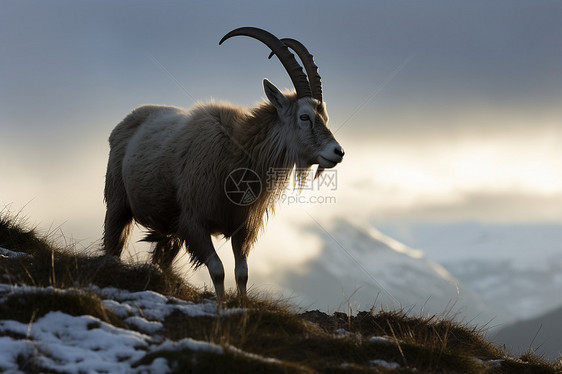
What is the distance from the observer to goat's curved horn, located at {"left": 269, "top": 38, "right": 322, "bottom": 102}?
30.3 ft

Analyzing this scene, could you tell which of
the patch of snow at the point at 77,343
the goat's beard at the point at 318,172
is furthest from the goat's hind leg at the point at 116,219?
the patch of snow at the point at 77,343

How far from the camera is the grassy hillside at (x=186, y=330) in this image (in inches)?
187

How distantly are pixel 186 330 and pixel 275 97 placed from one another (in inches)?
173

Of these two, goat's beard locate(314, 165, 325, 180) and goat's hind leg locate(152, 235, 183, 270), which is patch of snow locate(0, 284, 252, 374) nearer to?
goat's beard locate(314, 165, 325, 180)

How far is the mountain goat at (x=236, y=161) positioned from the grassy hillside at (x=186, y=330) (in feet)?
4.76

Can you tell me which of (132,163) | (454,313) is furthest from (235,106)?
(454,313)

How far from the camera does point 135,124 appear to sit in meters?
11.3

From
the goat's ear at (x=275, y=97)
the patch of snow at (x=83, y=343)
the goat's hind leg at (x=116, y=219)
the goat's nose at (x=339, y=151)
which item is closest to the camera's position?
the patch of snow at (x=83, y=343)

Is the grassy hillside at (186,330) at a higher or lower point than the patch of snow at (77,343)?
higher

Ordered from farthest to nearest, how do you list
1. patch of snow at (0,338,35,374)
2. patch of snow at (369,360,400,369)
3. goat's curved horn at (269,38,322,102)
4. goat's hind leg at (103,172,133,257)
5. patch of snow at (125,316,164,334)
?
goat's hind leg at (103,172,133,257) → goat's curved horn at (269,38,322,102) → patch of snow at (369,360,400,369) → patch of snow at (125,316,164,334) → patch of snow at (0,338,35,374)

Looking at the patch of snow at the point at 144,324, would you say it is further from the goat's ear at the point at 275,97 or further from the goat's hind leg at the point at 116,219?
the goat's hind leg at the point at 116,219

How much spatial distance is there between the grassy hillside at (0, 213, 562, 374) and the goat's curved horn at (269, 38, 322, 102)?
3584 mm

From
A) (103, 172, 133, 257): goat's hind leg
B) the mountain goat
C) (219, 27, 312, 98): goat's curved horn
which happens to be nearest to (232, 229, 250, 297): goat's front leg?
the mountain goat

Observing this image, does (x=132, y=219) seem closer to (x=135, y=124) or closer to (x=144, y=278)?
(x=135, y=124)
